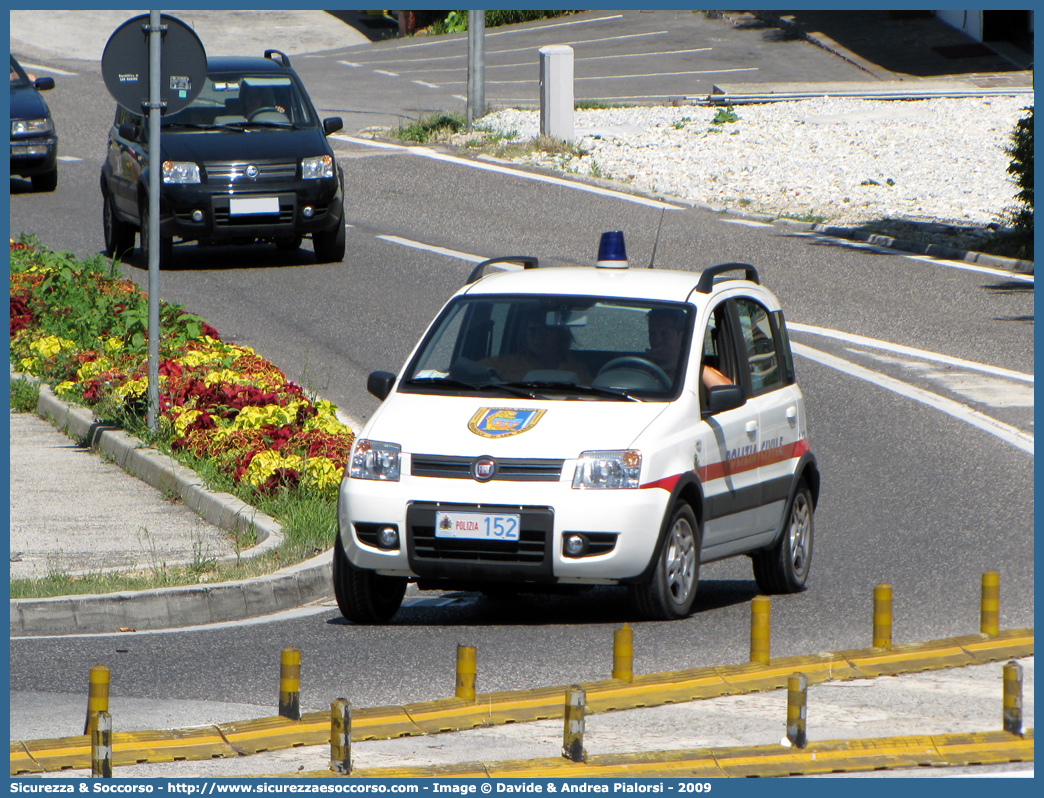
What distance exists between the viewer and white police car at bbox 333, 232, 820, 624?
308 inches

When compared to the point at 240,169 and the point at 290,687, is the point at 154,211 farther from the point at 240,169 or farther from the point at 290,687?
the point at 240,169

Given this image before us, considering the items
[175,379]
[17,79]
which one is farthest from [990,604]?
[17,79]

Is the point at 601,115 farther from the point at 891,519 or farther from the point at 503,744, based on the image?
the point at 503,744

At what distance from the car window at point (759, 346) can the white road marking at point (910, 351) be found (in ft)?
20.0

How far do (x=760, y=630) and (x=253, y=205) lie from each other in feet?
41.7

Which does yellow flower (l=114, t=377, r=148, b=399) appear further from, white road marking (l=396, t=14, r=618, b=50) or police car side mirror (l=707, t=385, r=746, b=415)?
white road marking (l=396, t=14, r=618, b=50)

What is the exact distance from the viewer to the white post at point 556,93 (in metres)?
28.4

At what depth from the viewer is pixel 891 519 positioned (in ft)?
35.5

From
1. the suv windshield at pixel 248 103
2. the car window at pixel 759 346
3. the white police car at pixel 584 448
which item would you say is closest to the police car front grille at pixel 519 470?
the white police car at pixel 584 448

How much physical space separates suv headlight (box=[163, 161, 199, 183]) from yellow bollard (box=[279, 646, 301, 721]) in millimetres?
13242

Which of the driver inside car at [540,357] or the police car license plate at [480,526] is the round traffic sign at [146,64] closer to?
the driver inside car at [540,357]

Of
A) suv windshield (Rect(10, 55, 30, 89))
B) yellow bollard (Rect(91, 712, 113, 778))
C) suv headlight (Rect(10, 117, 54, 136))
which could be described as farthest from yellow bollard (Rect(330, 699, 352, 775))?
suv windshield (Rect(10, 55, 30, 89))

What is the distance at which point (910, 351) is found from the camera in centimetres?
1611

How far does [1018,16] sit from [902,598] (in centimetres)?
4119
